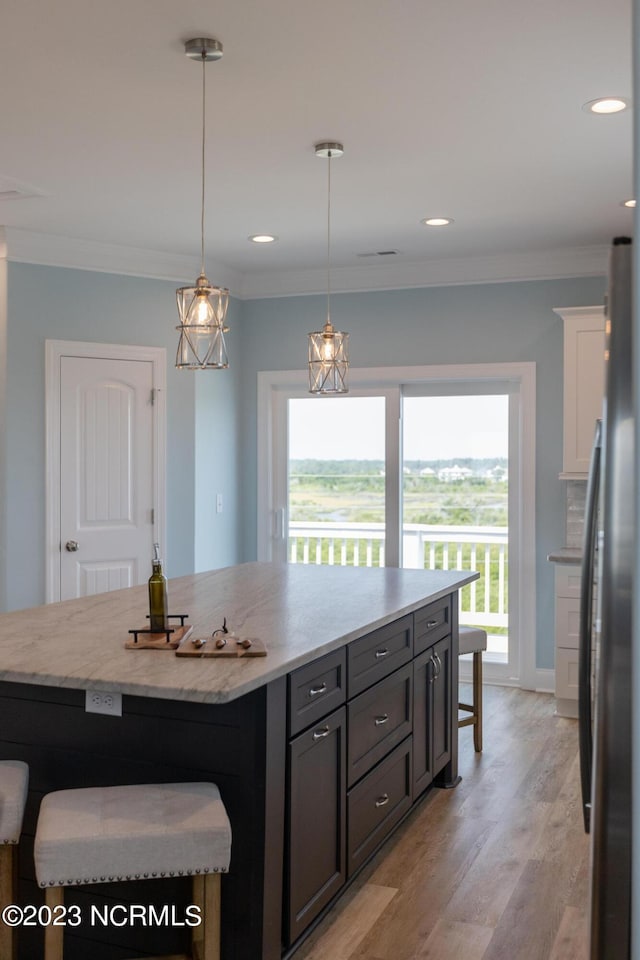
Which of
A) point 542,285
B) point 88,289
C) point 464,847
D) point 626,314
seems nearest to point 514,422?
point 542,285

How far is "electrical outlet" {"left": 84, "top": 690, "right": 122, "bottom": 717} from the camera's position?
8.01ft

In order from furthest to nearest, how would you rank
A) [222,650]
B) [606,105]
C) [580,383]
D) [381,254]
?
[381,254] < [580,383] < [606,105] < [222,650]

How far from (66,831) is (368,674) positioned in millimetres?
1319

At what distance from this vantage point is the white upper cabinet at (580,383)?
5469 mm

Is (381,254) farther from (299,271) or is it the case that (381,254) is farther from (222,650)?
(222,650)

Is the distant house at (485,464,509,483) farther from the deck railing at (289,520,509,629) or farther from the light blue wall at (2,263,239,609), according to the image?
the light blue wall at (2,263,239,609)

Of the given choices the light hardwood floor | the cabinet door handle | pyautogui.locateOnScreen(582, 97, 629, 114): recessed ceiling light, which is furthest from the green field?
pyautogui.locateOnScreen(582, 97, 629, 114): recessed ceiling light

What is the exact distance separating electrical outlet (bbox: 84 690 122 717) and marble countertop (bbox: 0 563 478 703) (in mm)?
94

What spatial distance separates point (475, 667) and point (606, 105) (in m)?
2.63

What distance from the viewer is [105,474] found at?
229 inches

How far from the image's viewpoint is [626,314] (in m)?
0.61

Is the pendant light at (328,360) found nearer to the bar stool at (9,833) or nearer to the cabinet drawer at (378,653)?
the cabinet drawer at (378,653)

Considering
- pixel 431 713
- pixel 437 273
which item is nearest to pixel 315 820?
pixel 431 713

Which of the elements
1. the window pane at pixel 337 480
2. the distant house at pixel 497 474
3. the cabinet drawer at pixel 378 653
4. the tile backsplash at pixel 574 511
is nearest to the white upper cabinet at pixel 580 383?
the tile backsplash at pixel 574 511
